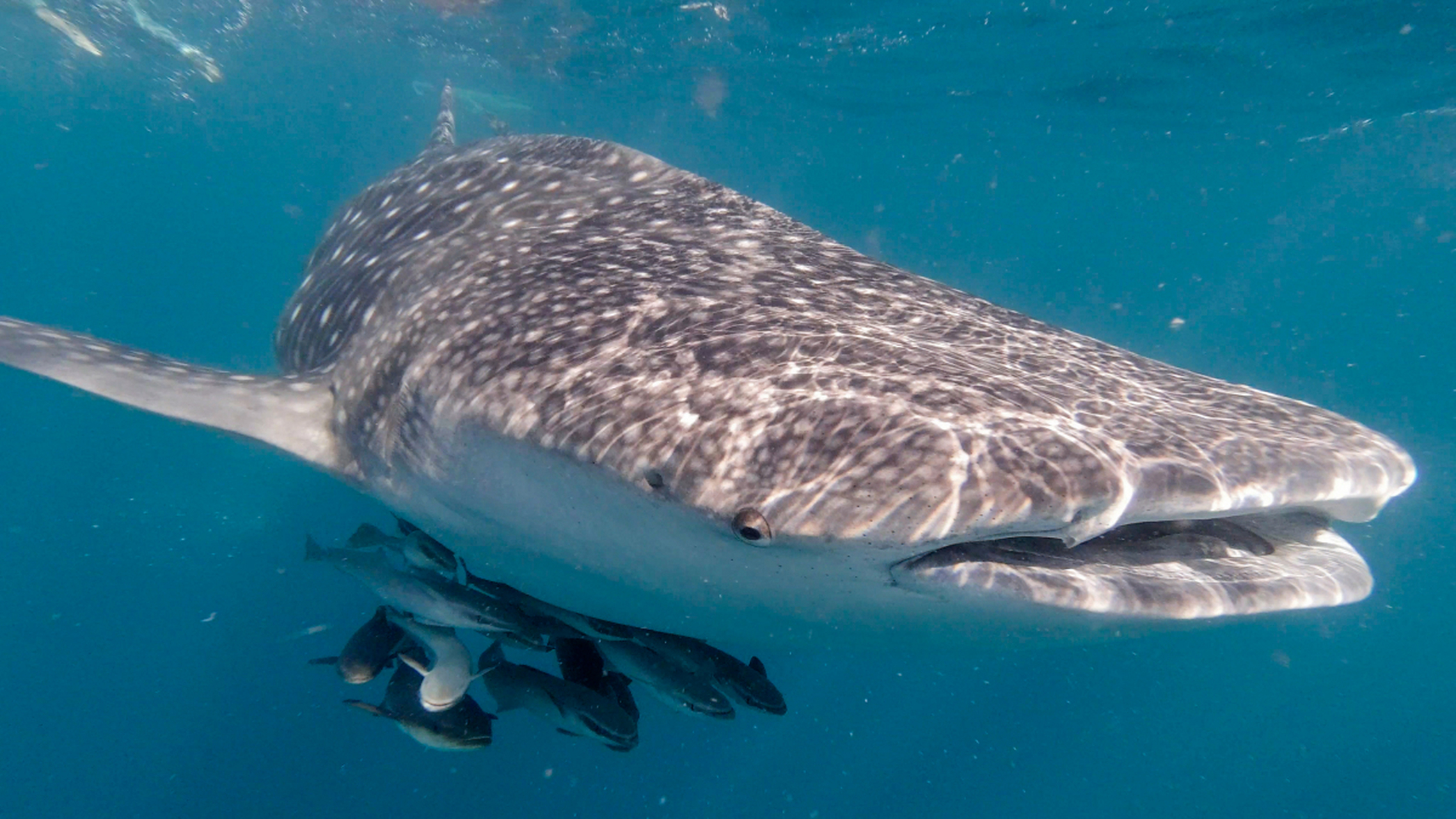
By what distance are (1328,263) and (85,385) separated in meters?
84.8

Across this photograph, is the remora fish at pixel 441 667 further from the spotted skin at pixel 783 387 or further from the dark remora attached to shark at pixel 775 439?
the spotted skin at pixel 783 387

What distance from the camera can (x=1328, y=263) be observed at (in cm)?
6712

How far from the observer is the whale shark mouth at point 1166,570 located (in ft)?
6.46

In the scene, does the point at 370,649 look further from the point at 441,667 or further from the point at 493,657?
the point at 441,667

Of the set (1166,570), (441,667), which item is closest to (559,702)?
(441,667)

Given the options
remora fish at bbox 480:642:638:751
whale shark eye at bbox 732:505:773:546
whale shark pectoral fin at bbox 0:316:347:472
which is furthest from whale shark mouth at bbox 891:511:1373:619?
remora fish at bbox 480:642:638:751

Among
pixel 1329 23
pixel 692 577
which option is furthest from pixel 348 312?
pixel 1329 23

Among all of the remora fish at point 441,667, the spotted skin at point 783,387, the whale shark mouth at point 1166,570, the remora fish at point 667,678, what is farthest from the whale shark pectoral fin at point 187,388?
the whale shark mouth at point 1166,570

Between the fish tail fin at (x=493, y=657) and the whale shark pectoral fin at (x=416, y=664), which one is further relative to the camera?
the fish tail fin at (x=493, y=657)

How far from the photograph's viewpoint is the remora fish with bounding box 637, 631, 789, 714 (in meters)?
4.02

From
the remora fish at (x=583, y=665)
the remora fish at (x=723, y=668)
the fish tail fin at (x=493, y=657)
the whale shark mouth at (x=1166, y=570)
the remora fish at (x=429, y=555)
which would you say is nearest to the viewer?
the whale shark mouth at (x=1166, y=570)

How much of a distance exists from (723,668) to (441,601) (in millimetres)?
1563

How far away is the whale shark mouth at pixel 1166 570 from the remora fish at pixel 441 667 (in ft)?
11.3

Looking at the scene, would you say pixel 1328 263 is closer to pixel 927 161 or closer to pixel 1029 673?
pixel 927 161
